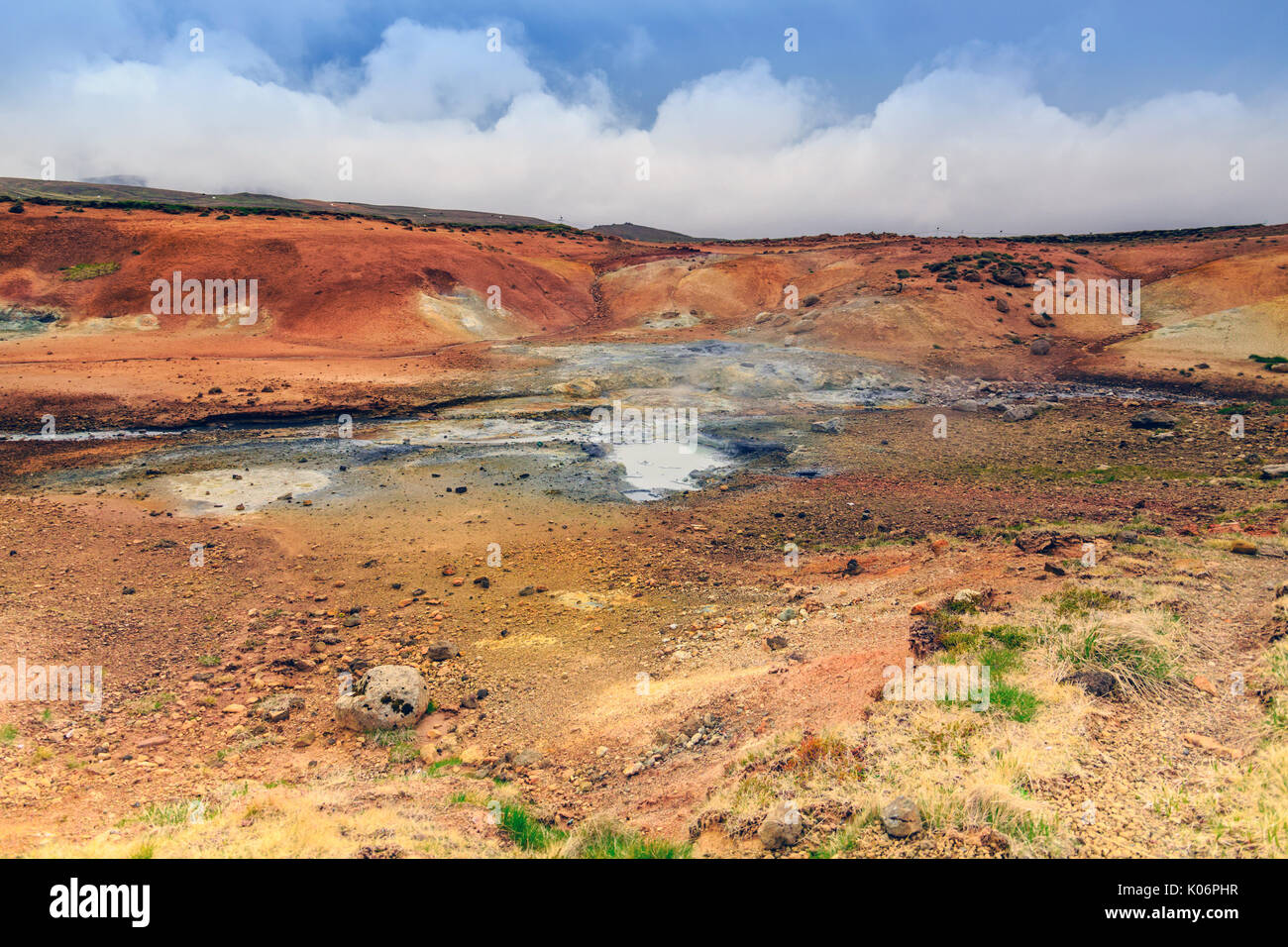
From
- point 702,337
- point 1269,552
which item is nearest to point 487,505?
point 1269,552

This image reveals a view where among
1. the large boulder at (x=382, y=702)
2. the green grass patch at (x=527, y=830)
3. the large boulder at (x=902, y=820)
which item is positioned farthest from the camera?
the large boulder at (x=382, y=702)

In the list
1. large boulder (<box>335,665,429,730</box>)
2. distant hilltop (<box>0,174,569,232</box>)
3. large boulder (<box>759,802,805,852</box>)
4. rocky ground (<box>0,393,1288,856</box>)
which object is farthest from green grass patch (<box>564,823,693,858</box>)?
distant hilltop (<box>0,174,569,232</box>)

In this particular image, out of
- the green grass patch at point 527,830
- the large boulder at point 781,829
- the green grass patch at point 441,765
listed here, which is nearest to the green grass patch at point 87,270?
the green grass patch at point 441,765

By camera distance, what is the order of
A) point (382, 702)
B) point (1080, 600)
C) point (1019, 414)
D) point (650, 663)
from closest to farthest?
point (382, 702), point (1080, 600), point (650, 663), point (1019, 414)

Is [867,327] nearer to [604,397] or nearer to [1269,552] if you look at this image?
[604,397]

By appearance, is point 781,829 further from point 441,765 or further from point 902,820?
point 441,765

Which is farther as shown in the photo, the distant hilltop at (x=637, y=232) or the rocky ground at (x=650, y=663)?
the distant hilltop at (x=637, y=232)

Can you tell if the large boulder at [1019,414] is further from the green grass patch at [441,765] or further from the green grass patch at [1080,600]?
the green grass patch at [441,765]

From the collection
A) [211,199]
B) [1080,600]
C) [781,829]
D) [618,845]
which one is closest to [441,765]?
[618,845]
